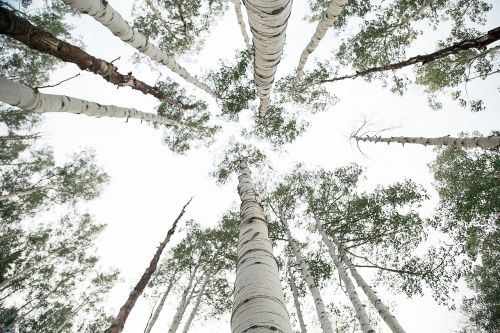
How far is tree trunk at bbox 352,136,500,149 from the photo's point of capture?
5.47 m

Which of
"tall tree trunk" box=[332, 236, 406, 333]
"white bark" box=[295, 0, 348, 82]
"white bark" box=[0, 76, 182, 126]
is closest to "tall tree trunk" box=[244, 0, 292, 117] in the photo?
"white bark" box=[0, 76, 182, 126]

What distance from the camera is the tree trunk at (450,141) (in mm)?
5469

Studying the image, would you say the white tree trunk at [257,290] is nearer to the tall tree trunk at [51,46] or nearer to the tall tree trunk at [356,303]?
the tall tree trunk at [51,46]

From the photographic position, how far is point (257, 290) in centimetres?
167

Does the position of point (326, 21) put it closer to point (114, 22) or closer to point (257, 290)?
point (114, 22)

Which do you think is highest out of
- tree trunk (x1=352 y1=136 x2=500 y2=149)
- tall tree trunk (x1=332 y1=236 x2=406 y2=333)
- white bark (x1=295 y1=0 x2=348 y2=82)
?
white bark (x1=295 y1=0 x2=348 y2=82)

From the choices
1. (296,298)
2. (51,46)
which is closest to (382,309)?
(296,298)

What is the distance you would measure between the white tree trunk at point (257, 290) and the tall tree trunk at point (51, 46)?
2.77 meters

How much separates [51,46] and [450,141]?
805 centimetres

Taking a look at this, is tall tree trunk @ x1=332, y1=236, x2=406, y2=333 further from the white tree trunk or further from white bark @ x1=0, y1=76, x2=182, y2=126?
white bark @ x1=0, y1=76, x2=182, y2=126

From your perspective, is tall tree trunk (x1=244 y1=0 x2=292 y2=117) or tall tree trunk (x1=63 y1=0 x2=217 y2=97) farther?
tall tree trunk (x1=63 y1=0 x2=217 y2=97)

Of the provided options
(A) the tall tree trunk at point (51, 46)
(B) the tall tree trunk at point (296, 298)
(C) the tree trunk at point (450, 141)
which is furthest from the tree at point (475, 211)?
(A) the tall tree trunk at point (51, 46)

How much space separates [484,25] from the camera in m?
10.9

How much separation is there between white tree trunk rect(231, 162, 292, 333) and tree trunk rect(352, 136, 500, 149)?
17.8ft
